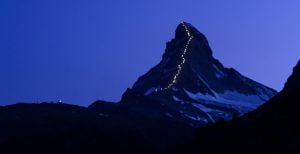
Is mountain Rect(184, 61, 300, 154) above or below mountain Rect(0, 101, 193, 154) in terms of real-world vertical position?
below

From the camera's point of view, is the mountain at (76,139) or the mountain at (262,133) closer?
the mountain at (262,133)

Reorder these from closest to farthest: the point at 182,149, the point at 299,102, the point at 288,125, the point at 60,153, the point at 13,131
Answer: the point at 288,125 < the point at 299,102 < the point at 182,149 < the point at 60,153 < the point at 13,131

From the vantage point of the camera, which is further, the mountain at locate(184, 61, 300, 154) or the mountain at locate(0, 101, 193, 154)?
the mountain at locate(0, 101, 193, 154)

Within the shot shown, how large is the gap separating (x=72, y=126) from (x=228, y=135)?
9096cm

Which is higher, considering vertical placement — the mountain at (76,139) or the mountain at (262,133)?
the mountain at (76,139)

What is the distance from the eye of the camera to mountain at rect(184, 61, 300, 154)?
95562 millimetres

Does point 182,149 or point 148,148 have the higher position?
point 148,148

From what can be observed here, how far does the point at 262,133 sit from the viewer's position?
102 m

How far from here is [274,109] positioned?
110 meters

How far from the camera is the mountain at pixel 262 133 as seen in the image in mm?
95562

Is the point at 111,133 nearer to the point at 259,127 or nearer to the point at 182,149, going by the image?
the point at 182,149

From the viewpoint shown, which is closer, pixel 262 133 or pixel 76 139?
pixel 262 133

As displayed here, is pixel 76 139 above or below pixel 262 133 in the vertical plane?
above

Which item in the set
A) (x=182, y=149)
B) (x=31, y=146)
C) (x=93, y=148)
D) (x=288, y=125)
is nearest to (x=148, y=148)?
(x=93, y=148)
